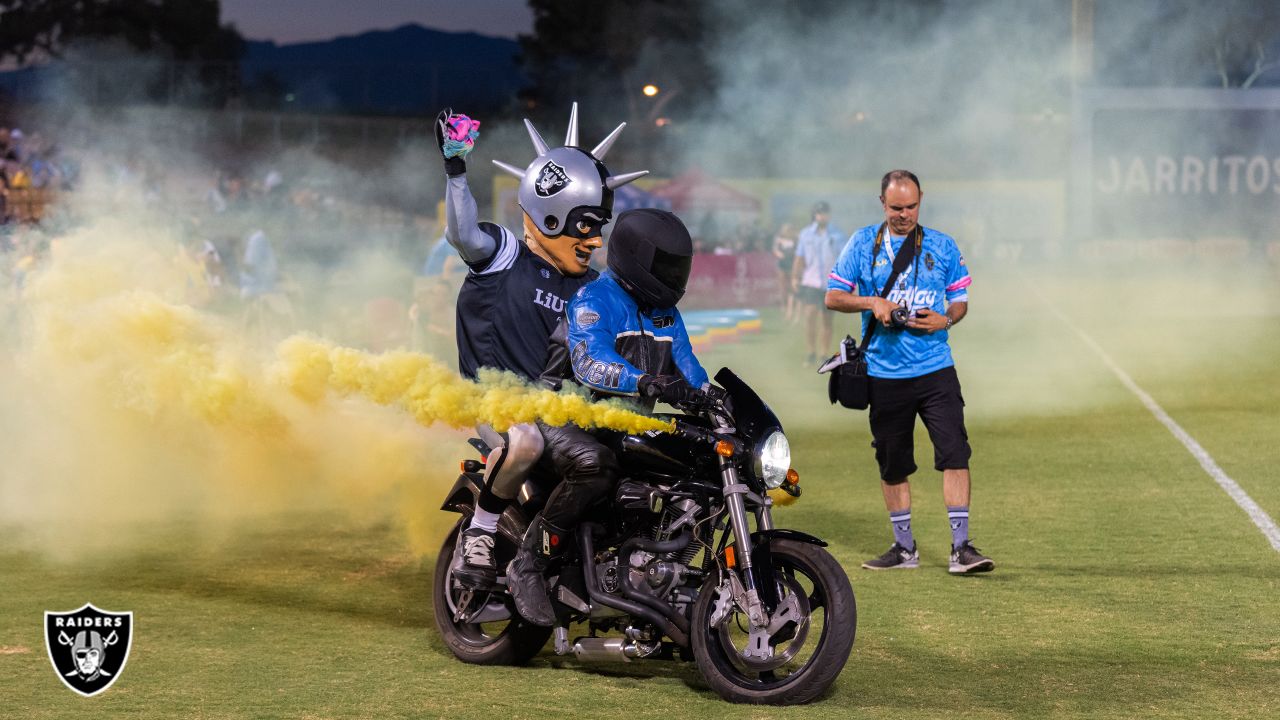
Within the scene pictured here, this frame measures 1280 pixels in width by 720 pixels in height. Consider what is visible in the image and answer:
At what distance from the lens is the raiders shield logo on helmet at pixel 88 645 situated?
606cm

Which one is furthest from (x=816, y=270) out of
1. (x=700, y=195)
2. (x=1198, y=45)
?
(x=1198, y=45)

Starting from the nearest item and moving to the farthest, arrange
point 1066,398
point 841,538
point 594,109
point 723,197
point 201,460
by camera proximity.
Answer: point 841,538 < point 201,460 < point 1066,398 < point 723,197 < point 594,109

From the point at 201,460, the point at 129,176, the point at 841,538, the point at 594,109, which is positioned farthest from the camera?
the point at 594,109

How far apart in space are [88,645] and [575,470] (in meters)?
2.19

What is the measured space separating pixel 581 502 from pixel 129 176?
25.3 metres

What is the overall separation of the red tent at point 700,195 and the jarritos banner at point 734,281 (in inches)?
77.3

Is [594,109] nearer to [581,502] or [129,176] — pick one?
[129,176]

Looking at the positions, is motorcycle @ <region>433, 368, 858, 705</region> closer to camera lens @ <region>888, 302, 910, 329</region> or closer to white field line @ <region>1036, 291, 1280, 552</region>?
→ camera lens @ <region>888, 302, 910, 329</region>

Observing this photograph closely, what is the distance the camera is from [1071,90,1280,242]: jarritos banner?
106 feet

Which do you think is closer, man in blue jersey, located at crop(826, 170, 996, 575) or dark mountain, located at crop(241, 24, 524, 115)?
man in blue jersey, located at crop(826, 170, 996, 575)

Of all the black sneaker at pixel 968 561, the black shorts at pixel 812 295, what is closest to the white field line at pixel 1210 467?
the black sneaker at pixel 968 561

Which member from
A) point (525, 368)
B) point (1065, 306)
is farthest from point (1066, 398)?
point (1065, 306)

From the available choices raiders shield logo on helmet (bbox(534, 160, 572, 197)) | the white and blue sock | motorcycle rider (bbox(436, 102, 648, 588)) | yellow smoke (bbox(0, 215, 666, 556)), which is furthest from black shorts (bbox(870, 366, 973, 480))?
raiders shield logo on helmet (bbox(534, 160, 572, 197))

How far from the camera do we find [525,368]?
250 inches
